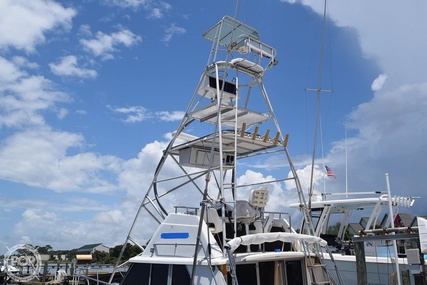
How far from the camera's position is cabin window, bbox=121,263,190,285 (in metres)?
9.84

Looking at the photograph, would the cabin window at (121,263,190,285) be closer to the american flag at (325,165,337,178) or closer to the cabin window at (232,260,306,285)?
the cabin window at (232,260,306,285)

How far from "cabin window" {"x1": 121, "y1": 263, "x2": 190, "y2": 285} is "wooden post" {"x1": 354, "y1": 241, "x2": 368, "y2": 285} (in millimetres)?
3721

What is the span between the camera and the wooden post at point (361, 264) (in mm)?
8930

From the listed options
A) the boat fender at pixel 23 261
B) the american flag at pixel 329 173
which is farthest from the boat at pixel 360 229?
the boat fender at pixel 23 261

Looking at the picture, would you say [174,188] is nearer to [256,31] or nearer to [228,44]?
[228,44]

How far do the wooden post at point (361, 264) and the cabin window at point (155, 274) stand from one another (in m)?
3.72

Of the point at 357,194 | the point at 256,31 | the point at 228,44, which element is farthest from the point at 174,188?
the point at 357,194

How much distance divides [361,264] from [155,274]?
482cm

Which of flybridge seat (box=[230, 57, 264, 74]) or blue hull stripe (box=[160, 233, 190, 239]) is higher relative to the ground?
flybridge seat (box=[230, 57, 264, 74])

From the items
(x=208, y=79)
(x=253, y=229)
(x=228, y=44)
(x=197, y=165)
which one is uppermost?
(x=228, y=44)

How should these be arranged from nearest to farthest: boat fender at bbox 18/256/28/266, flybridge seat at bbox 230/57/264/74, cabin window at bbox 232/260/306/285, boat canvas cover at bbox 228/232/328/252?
1. boat canvas cover at bbox 228/232/328/252
2. cabin window at bbox 232/260/306/285
3. flybridge seat at bbox 230/57/264/74
4. boat fender at bbox 18/256/28/266

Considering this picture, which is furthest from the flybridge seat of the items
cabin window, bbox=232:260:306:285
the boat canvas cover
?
cabin window, bbox=232:260:306:285

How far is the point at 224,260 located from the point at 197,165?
4509mm

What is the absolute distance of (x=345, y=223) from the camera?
18.4m
